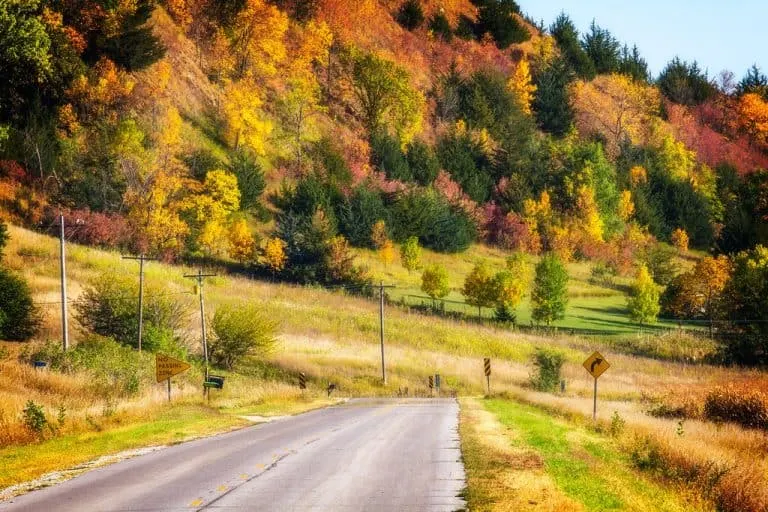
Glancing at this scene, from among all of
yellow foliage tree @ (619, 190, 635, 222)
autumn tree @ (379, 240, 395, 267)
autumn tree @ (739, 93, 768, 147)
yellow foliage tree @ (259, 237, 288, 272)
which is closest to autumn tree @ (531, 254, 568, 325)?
autumn tree @ (379, 240, 395, 267)

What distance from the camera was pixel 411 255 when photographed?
105188mm

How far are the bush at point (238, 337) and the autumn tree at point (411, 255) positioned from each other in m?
45.0

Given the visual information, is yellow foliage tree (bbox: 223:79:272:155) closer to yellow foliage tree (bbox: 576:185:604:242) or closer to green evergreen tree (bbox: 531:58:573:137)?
yellow foliage tree (bbox: 576:185:604:242)

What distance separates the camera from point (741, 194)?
104m

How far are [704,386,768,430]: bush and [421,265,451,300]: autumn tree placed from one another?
1971 inches

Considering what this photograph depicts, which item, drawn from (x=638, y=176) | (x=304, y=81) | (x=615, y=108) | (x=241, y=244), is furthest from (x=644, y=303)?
(x=615, y=108)

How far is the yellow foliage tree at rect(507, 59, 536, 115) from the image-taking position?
154 m

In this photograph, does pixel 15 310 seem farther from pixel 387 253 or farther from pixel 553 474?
pixel 387 253

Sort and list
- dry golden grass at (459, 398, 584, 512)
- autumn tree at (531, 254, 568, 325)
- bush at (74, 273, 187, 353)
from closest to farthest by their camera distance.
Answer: dry golden grass at (459, 398, 584, 512), bush at (74, 273, 187, 353), autumn tree at (531, 254, 568, 325)

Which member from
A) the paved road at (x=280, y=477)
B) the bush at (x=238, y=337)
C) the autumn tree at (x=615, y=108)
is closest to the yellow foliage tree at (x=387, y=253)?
the bush at (x=238, y=337)

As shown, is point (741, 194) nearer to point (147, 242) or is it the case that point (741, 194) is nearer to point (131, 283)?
point (147, 242)

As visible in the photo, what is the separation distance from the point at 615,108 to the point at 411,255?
3031 inches

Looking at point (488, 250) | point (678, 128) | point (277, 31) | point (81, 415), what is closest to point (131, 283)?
point (81, 415)

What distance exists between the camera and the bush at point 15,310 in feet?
175
